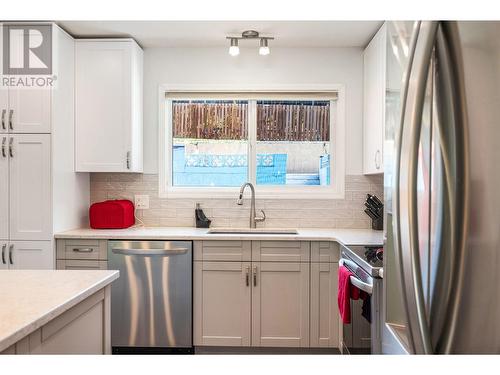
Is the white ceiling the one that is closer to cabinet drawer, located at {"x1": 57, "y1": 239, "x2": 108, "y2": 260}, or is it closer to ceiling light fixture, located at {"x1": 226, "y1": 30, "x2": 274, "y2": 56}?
ceiling light fixture, located at {"x1": 226, "y1": 30, "x2": 274, "y2": 56}

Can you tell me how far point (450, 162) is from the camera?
56cm

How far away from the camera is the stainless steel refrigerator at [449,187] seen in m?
0.54

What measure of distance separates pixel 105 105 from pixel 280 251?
1754 millimetres

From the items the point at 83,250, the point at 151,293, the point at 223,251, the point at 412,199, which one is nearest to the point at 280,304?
the point at 223,251

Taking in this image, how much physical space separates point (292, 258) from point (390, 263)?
235 cm

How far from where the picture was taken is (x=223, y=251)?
10.1 feet

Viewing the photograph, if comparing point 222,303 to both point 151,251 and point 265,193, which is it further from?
point 265,193

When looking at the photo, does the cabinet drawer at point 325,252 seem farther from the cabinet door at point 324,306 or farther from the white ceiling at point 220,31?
the white ceiling at point 220,31

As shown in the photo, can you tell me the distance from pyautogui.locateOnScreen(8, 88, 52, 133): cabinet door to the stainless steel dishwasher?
97cm

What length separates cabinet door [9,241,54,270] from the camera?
305 centimetres

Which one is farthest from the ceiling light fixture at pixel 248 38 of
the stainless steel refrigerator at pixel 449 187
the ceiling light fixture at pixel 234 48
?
the stainless steel refrigerator at pixel 449 187

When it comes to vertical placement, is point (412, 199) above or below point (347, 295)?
above
